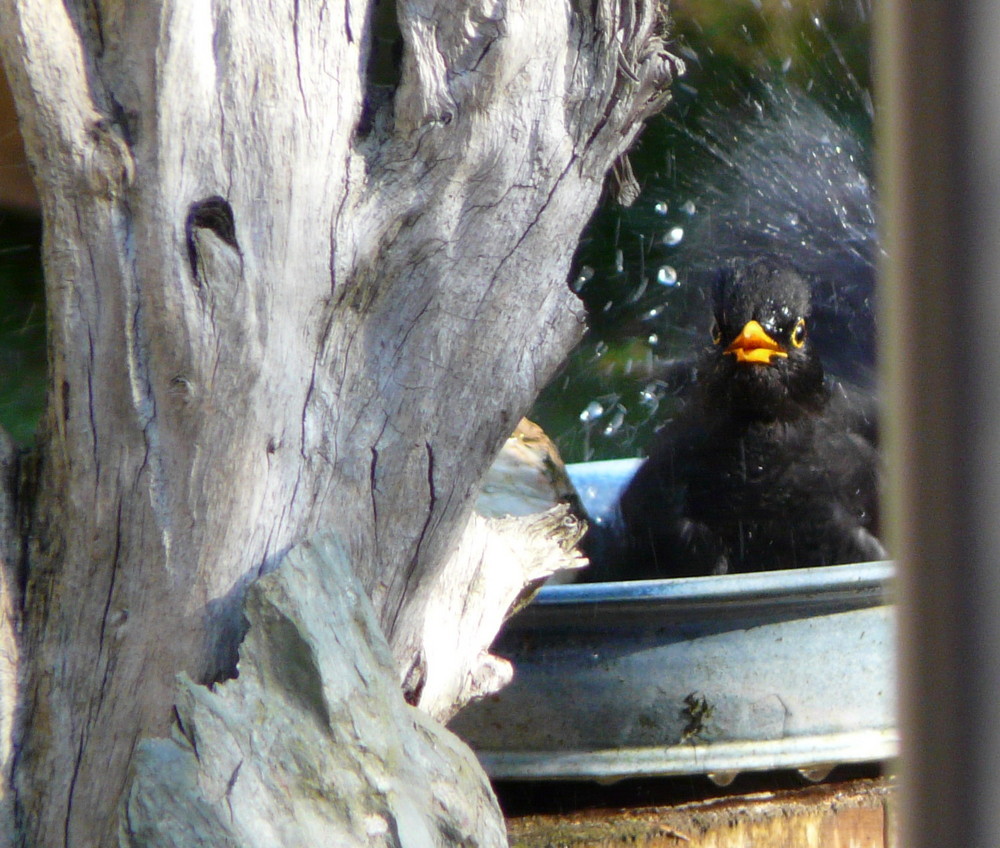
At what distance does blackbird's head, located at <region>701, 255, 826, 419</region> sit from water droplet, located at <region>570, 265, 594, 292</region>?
219 centimetres

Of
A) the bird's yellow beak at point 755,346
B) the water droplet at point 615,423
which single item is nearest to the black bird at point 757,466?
the bird's yellow beak at point 755,346

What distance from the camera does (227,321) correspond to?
4.34ft

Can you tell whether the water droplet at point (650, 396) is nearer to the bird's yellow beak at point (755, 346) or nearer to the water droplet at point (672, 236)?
the water droplet at point (672, 236)

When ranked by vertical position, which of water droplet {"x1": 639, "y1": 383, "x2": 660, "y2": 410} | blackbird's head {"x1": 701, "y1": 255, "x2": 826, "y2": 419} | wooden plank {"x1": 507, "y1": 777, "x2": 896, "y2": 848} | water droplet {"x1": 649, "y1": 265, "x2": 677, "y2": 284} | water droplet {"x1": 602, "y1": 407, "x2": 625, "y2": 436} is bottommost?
wooden plank {"x1": 507, "y1": 777, "x2": 896, "y2": 848}

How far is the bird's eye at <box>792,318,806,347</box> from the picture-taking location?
2682 millimetres

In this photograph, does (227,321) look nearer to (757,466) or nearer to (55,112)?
(55,112)

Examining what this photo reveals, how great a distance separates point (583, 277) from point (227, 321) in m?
3.78

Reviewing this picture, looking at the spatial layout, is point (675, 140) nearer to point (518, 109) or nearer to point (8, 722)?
point (518, 109)

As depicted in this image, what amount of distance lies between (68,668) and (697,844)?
1.18 metres

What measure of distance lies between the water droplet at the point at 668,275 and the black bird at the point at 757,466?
68.5 inches

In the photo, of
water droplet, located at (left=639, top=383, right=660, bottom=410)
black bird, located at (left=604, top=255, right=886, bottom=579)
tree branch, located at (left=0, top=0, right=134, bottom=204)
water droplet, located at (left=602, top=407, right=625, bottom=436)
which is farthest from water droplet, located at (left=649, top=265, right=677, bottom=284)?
tree branch, located at (left=0, top=0, right=134, bottom=204)

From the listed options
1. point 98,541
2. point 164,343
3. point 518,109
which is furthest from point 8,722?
point 518,109

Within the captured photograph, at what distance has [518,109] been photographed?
149cm

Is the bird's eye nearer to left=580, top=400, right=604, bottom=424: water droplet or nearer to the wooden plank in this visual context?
the wooden plank
